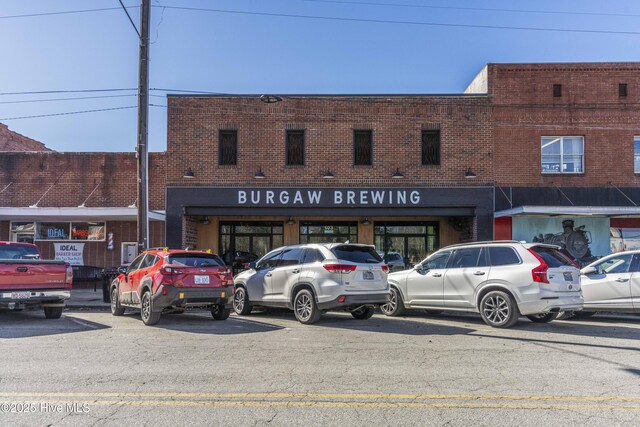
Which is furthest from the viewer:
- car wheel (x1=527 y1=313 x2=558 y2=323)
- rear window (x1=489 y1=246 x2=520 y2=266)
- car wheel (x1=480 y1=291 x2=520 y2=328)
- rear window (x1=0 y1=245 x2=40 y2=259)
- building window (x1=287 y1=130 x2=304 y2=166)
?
building window (x1=287 y1=130 x2=304 y2=166)

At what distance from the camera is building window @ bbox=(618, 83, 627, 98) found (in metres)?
19.8

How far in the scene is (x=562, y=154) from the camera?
19.8 meters

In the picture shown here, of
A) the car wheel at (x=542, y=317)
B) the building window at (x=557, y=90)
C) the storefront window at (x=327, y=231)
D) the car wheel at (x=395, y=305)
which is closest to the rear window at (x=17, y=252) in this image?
the car wheel at (x=395, y=305)

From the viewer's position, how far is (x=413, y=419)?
5031 millimetres

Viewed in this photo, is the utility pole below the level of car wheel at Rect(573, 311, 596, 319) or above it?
above

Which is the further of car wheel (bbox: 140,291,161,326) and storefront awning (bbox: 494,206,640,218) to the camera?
storefront awning (bbox: 494,206,640,218)

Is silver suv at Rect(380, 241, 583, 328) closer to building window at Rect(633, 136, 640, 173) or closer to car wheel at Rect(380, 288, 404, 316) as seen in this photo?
car wheel at Rect(380, 288, 404, 316)

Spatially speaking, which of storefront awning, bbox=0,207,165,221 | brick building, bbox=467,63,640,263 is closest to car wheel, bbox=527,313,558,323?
brick building, bbox=467,63,640,263

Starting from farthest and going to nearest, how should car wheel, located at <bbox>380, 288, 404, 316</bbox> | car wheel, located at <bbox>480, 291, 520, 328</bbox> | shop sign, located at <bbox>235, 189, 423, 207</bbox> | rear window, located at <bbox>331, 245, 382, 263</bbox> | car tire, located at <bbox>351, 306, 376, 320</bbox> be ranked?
1. shop sign, located at <bbox>235, 189, 423, 207</bbox>
2. car wheel, located at <bbox>380, 288, 404, 316</bbox>
3. car tire, located at <bbox>351, 306, 376, 320</bbox>
4. rear window, located at <bbox>331, 245, 382, 263</bbox>
5. car wheel, located at <bbox>480, 291, 520, 328</bbox>

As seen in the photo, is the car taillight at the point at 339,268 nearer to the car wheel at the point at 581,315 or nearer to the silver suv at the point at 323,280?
the silver suv at the point at 323,280

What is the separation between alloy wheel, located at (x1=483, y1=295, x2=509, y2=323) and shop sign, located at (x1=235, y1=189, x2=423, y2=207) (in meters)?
8.81

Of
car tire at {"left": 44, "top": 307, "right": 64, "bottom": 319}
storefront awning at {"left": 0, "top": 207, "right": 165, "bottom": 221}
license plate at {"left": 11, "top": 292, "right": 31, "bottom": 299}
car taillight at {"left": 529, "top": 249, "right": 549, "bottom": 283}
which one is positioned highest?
storefront awning at {"left": 0, "top": 207, "right": 165, "bottom": 221}

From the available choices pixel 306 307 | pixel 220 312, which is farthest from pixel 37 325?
pixel 306 307

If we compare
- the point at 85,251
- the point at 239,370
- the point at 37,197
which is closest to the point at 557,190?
the point at 239,370
